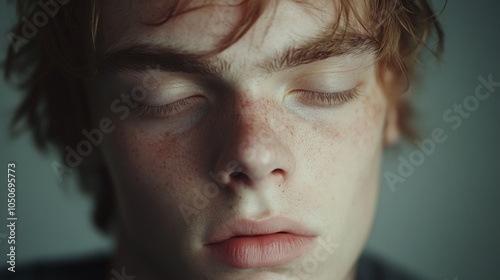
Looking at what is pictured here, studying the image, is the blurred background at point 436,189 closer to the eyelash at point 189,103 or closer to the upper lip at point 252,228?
the eyelash at point 189,103

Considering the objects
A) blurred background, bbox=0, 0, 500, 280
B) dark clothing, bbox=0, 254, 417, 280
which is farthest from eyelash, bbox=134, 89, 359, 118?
dark clothing, bbox=0, 254, 417, 280

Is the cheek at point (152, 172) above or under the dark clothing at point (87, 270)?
above

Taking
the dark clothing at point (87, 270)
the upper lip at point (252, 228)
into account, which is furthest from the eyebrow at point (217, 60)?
the dark clothing at point (87, 270)

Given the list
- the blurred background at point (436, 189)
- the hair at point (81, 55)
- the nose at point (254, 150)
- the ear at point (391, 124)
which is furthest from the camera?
the blurred background at point (436, 189)

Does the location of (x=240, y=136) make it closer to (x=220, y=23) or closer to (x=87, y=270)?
(x=220, y=23)

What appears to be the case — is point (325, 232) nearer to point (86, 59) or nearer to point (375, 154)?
point (375, 154)

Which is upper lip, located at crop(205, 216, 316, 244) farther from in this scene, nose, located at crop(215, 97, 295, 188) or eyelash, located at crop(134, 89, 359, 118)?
eyelash, located at crop(134, 89, 359, 118)

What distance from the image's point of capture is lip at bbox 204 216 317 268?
2.73ft

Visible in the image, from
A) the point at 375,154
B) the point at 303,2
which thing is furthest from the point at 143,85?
the point at 375,154

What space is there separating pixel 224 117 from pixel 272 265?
0.23m

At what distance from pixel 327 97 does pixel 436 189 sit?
61 centimetres

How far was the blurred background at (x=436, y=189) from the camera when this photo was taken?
1.26 meters

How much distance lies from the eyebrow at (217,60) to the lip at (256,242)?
0.72 feet

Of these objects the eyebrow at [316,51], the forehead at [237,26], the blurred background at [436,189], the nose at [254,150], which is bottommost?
the blurred background at [436,189]
